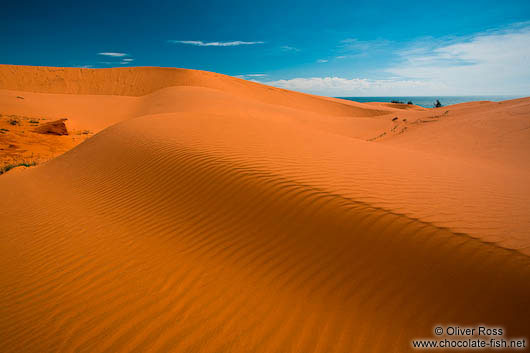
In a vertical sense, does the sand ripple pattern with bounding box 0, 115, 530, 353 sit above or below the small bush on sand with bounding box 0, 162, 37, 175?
below

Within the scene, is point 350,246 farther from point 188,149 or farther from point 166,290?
point 188,149

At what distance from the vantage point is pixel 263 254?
10.3 ft

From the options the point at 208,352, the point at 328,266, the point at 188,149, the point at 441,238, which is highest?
the point at 188,149

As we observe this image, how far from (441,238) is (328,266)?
3.94 feet

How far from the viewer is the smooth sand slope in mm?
2285

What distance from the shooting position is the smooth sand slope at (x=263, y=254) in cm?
229

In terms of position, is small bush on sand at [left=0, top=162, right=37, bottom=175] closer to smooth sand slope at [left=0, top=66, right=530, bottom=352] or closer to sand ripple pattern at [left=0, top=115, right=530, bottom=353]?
smooth sand slope at [left=0, top=66, right=530, bottom=352]

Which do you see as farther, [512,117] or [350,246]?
[512,117]

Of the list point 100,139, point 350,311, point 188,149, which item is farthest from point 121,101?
point 350,311

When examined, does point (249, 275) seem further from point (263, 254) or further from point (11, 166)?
point (11, 166)

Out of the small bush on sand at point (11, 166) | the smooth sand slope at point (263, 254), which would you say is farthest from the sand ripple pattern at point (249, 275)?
the small bush on sand at point (11, 166)

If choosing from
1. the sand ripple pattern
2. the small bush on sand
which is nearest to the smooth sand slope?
the sand ripple pattern

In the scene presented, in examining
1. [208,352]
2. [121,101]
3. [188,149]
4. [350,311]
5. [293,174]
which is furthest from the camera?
[121,101]

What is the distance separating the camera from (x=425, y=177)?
442 cm
